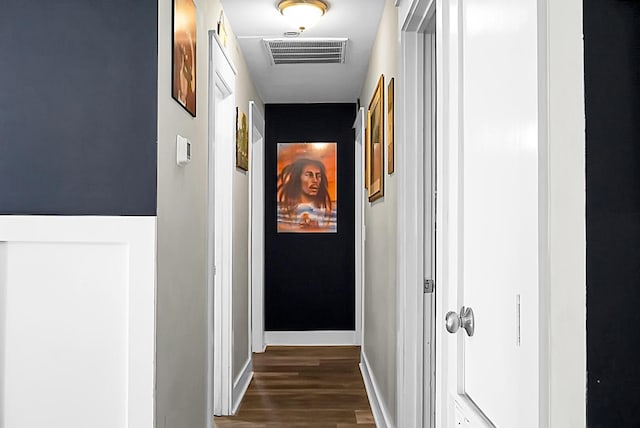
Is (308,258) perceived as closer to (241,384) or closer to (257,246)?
(257,246)

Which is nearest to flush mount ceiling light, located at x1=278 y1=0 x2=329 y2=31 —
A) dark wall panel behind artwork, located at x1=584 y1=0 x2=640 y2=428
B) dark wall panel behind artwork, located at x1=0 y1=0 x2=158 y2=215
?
dark wall panel behind artwork, located at x1=0 y1=0 x2=158 y2=215

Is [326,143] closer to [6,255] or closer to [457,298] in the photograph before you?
[6,255]

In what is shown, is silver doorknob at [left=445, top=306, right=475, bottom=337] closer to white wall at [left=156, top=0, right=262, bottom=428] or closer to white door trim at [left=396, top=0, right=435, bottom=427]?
white wall at [left=156, top=0, right=262, bottom=428]

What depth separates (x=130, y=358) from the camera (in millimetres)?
2391

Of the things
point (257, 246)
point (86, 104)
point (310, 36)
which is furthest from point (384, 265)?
point (257, 246)

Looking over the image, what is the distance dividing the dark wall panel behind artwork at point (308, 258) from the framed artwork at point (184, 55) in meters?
4.17

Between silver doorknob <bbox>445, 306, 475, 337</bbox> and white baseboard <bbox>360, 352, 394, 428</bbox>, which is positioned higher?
silver doorknob <bbox>445, 306, 475, 337</bbox>

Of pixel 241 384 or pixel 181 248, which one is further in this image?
pixel 241 384

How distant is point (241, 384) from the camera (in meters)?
5.02

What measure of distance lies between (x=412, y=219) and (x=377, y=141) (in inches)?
55.6

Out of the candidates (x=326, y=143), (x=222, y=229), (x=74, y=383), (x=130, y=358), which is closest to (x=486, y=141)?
(x=130, y=358)

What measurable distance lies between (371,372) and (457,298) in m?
3.48

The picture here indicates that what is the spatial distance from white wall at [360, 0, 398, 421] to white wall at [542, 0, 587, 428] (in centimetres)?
218

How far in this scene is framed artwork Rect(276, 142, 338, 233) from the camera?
7172 millimetres
